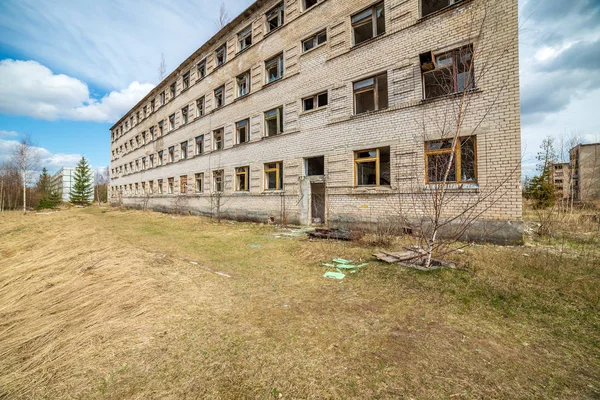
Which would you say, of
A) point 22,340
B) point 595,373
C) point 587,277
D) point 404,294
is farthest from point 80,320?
point 587,277

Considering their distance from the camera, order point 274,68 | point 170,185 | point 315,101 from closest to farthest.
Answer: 1. point 315,101
2. point 274,68
3. point 170,185

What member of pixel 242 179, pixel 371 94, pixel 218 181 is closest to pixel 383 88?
pixel 371 94

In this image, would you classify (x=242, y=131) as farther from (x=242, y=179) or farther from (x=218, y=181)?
(x=218, y=181)

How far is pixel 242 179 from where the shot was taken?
15.0m

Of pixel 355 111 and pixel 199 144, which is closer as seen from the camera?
pixel 355 111

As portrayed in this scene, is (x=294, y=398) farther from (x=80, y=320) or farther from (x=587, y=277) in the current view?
(x=587, y=277)

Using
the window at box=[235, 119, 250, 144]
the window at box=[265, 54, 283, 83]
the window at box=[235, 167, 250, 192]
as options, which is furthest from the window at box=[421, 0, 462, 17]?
the window at box=[235, 167, 250, 192]

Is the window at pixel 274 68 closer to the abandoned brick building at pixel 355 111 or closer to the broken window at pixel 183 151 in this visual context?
the abandoned brick building at pixel 355 111

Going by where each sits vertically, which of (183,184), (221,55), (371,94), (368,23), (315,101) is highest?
(221,55)

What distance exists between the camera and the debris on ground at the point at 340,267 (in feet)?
15.1

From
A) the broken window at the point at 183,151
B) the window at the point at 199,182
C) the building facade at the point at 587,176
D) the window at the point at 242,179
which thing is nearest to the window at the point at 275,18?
the window at the point at 242,179

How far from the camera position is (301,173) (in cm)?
1173

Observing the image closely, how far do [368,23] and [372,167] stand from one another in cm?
639

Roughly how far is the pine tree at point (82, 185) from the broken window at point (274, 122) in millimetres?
43447
